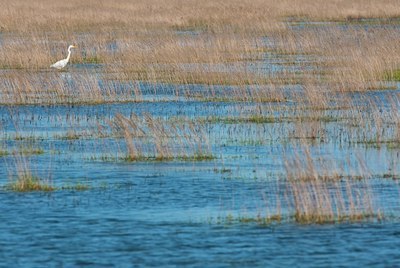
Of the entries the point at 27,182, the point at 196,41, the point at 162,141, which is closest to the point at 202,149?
the point at 162,141

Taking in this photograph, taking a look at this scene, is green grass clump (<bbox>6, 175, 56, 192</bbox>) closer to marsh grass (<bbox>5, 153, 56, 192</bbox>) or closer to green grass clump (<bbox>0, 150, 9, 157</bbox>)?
marsh grass (<bbox>5, 153, 56, 192</bbox>)

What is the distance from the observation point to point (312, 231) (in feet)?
40.0

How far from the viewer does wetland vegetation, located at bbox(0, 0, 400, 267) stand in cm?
1191

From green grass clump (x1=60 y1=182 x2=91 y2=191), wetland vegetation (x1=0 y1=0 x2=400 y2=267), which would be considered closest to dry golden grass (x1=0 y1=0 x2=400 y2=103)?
wetland vegetation (x1=0 y1=0 x2=400 y2=267)

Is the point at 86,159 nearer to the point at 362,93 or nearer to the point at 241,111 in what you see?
the point at 241,111

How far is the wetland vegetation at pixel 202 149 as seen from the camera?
39.1ft

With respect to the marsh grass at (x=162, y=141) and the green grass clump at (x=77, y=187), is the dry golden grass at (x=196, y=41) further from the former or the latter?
the green grass clump at (x=77, y=187)

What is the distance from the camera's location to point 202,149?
1753 centimetres

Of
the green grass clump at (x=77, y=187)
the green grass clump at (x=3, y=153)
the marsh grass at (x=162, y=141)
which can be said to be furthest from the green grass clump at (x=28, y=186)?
the green grass clump at (x=3, y=153)

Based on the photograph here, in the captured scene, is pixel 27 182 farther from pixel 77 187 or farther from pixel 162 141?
pixel 162 141

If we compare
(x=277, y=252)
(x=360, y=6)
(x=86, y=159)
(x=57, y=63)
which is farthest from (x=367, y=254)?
(x=360, y=6)

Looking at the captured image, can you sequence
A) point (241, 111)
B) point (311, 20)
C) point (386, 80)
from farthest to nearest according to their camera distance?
point (311, 20) → point (386, 80) → point (241, 111)

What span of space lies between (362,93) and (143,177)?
966cm

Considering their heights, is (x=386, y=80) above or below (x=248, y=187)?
above
